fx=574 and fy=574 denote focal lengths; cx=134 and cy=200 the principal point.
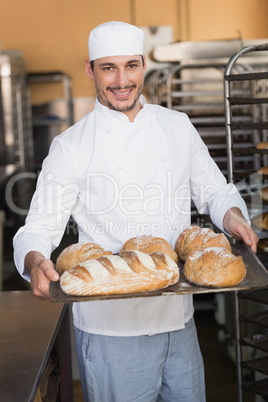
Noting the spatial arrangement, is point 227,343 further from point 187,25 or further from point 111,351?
point 187,25

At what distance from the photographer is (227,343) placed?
11.6 ft

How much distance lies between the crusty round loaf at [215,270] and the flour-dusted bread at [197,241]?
10 cm

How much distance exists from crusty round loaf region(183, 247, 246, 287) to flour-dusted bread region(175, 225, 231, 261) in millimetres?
101

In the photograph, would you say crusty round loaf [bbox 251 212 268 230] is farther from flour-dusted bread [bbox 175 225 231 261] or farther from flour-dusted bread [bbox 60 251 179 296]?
flour-dusted bread [bbox 60 251 179 296]

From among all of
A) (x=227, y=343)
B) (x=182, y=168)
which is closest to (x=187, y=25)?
(x=227, y=343)

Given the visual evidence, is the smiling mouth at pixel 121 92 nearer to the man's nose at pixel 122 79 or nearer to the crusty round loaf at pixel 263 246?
the man's nose at pixel 122 79

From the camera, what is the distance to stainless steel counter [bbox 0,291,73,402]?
4.63ft

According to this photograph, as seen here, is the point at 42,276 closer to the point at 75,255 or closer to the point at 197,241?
the point at 75,255

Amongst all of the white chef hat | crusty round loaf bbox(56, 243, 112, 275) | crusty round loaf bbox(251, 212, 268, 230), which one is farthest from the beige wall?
crusty round loaf bbox(56, 243, 112, 275)

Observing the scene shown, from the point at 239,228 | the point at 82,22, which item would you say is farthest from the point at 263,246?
the point at 82,22

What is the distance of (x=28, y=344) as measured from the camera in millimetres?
1664

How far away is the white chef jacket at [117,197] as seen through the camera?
5.94ft

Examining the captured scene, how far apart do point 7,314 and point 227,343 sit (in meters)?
1.95

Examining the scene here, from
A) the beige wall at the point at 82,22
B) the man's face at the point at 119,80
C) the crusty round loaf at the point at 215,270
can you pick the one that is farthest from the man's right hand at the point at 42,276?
the beige wall at the point at 82,22
